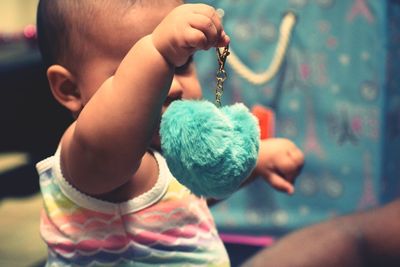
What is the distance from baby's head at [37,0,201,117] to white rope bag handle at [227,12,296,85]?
452 millimetres

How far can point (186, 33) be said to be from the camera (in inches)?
14.6

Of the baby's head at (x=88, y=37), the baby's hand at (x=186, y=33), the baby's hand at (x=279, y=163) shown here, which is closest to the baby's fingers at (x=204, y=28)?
the baby's hand at (x=186, y=33)

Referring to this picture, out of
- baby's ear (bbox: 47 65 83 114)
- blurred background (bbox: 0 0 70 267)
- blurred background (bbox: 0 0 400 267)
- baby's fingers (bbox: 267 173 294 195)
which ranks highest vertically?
baby's ear (bbox: 47 65 83 114)

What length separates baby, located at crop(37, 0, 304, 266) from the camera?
0.40m

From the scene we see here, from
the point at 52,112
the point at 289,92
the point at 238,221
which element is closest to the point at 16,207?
the point at 52,112

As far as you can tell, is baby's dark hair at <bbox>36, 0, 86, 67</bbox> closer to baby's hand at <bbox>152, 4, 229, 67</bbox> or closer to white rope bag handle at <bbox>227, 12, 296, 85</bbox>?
baby's hand at <bbox>152, 4, 229, 67</bbox>

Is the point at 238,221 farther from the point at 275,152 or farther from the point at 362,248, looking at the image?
the point at 275,152

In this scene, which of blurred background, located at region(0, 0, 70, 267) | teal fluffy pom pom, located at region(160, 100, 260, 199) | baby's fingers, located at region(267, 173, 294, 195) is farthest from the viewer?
blurred background, located at region(0, 0, 70, 267)

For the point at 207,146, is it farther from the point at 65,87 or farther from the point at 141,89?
the point at 65,87

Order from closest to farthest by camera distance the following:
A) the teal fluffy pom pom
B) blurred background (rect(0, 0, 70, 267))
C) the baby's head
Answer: the teal fluffy pom pom, the baby's head, blurred background (rect(0, 0, 70, 267))

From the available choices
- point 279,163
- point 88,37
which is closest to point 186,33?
point 88,37

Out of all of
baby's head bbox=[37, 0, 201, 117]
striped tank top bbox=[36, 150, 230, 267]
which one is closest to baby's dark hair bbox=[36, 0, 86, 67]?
baby's head bbox=[37, 0, 201, 117]

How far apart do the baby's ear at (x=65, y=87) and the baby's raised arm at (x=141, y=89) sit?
0.12 metres

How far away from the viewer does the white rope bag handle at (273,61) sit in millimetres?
966
